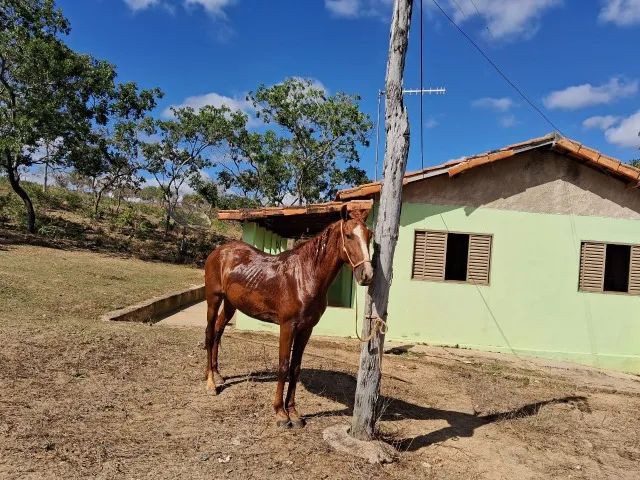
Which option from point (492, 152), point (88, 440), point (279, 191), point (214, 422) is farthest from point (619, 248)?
point (279, 191)

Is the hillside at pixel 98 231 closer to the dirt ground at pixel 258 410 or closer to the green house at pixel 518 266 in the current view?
the dirt ground at pixel 258 410

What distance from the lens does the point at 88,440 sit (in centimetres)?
382

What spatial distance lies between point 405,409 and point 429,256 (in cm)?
433

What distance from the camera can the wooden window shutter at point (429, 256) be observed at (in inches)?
364

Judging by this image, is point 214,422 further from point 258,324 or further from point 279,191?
point 279,191

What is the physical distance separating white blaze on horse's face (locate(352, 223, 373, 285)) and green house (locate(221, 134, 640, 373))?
523 centimetres

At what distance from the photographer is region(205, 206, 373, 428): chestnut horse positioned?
4.10m

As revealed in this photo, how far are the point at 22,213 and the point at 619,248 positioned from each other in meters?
21.6

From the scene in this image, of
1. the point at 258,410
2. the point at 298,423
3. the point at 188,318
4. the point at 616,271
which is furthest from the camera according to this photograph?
the point at 616,271

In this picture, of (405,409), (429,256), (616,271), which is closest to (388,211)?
(405,409)

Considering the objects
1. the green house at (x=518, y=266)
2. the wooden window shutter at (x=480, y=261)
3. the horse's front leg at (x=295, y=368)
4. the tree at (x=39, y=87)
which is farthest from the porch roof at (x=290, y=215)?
the tree at (x=39, y=87)

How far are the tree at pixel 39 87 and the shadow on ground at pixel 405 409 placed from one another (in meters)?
14.6

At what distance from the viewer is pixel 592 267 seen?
9.36m

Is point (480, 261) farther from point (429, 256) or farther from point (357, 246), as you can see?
point (357, 246)
